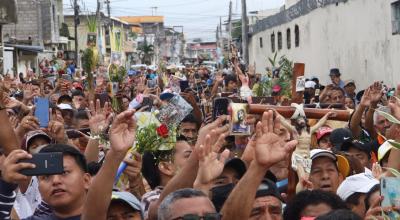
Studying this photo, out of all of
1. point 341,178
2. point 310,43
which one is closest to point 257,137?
point 341,178

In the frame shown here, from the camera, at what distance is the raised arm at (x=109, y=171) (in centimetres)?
473

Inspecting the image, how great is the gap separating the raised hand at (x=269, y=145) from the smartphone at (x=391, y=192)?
0.71 meters

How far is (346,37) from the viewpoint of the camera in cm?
2208

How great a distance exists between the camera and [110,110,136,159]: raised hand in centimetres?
488

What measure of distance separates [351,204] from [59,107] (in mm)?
5509

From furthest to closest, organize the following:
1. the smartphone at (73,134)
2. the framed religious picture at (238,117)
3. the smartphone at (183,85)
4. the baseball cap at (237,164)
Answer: the smartphone at (183,85)
the smartphone at (73,134)
the baseball cap at (237,164)
the framed religious picture at (238,117)

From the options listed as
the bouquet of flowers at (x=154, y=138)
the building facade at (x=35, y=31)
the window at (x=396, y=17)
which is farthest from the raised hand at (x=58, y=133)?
the building facade at (x=35, y=31)

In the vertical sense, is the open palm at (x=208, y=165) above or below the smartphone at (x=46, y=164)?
below

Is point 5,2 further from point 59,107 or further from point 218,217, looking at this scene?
point 218,217

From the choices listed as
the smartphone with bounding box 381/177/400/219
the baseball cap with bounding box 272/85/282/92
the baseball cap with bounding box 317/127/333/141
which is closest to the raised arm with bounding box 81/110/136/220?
the smartphone with bounding box 381/177/400/219

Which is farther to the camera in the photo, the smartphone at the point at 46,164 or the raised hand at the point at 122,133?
the raised hand at the point at 122,133

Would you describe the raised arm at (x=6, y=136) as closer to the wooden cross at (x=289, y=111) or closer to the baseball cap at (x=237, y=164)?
the baseball cap at (x=237, y=164)

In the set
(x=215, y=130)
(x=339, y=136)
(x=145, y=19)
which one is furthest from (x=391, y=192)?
(x=145, y=19)

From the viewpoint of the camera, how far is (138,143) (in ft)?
22.0
